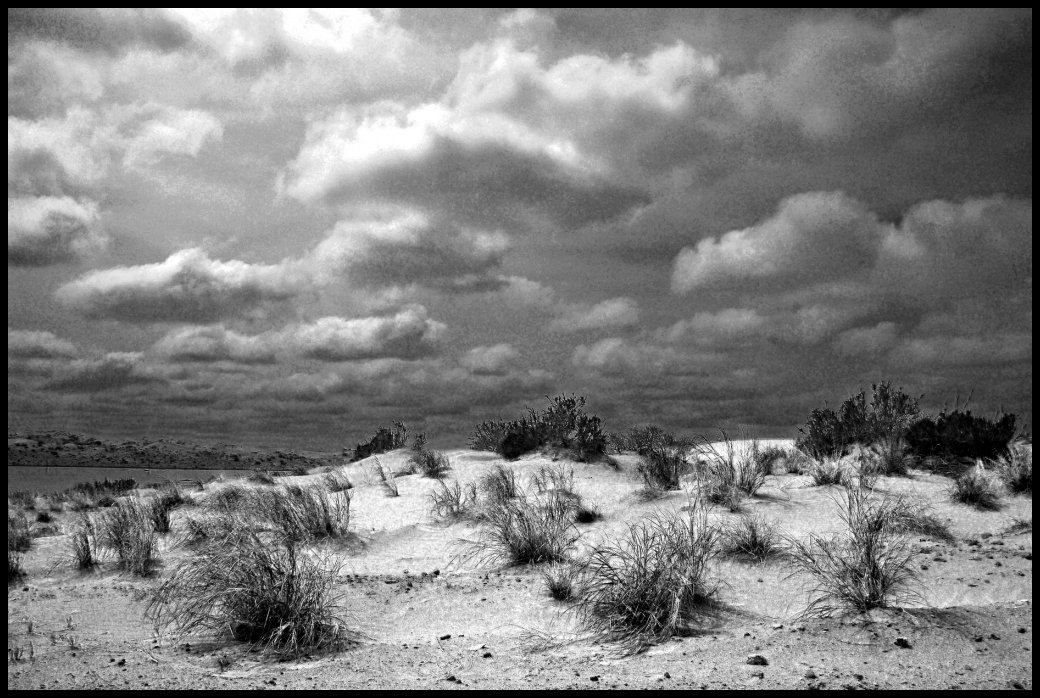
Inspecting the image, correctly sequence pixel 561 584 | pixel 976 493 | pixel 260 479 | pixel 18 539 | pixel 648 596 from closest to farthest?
pixel 648 596 → pixel 561 584 → pixel 976 493 → pixel 18 539 → pixel 260 479

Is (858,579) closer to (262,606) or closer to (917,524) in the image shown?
(917,524)

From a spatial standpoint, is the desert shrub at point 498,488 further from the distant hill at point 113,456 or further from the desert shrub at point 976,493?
the distant hill at point 113,456

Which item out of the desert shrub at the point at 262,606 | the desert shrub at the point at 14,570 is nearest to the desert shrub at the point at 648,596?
the desert shrub at the point at 262,606

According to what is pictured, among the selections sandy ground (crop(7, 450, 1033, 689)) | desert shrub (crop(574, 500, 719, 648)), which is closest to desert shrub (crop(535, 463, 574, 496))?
sandy ground (crop(7, 450, 1033, 689))

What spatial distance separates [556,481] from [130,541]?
573cm

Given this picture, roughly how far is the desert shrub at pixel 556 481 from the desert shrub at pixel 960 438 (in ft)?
19.1

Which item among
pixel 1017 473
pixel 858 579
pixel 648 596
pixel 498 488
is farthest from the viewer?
pixel 498 488

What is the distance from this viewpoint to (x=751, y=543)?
23.9ft

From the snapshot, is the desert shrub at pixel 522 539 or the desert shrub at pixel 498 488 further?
the desert shrub at pixel 498 488

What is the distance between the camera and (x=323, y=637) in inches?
214

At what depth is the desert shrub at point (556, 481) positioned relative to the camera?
10.4 metres

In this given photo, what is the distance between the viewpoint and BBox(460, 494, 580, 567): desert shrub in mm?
7477

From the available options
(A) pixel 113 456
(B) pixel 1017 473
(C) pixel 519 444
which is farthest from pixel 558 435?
(A) pixel 113 456

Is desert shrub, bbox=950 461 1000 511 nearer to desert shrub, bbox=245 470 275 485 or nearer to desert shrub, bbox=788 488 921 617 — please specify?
desert shrub, bbox=788 488 921 617
